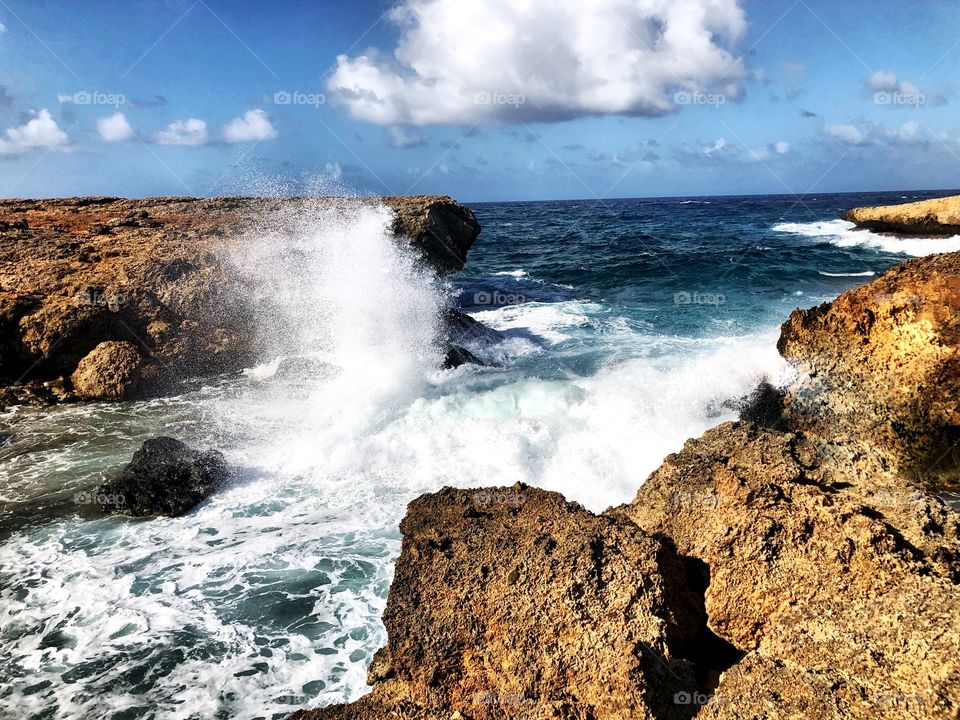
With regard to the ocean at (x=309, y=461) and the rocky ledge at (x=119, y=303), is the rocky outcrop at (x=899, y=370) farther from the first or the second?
the rocky ledge at (x=119, y=303)

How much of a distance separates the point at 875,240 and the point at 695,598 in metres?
39.6

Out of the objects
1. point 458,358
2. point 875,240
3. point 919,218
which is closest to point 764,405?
point 458,358

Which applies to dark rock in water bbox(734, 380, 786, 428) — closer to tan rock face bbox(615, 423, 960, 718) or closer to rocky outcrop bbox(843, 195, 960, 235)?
tan rock face bbox(615, 423, 960, 718)

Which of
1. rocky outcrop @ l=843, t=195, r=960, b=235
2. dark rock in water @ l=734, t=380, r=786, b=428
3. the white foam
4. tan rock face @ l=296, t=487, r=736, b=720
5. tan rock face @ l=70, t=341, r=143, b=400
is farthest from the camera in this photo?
rocky outcrop @ l=843, t=195, r=960, b=235

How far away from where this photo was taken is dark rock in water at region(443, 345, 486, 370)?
11.6 m

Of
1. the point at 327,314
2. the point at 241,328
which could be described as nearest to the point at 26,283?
the point at 241,328

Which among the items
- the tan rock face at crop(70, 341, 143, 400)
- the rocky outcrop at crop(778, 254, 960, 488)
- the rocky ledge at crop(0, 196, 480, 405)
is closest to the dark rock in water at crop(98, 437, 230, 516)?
the tan rock face at crop(70, 341, 143, 400)

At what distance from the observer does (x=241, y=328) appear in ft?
40.0

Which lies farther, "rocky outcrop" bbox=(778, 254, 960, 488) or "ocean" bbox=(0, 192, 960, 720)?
"rocky outcrop" bbox=(778, 254, 960, 488)

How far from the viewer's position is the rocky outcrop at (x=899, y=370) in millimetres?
6109

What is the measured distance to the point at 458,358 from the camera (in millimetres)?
11953

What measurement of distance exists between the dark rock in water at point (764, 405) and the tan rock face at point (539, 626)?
4.60 m

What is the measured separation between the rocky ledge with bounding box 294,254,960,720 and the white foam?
93.1ft

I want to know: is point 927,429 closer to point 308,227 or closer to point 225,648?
point 225,648
